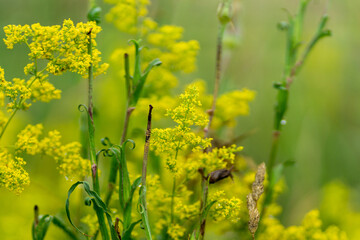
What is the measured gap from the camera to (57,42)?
783 mm

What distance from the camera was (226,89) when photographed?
54.2 inches

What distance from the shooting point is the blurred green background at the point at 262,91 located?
1.57m

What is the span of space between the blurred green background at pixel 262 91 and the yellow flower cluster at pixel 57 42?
61 cm

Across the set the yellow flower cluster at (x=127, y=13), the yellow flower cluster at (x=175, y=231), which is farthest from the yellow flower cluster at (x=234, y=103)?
the yellow flower cluster at (x=175, y=231)

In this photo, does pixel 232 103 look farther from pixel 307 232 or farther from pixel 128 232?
pixel 128 232

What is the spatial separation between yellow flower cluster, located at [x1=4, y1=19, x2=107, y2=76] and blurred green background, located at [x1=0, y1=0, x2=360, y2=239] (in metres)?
0.61

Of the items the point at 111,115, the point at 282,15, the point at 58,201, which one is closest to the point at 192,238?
the point at 58,201

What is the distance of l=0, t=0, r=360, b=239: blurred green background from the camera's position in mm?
1571

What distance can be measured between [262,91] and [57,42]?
62.1 inches

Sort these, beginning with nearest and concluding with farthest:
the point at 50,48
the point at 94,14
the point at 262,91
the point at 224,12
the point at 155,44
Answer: the point at 50,48 < the point at 94,14 < the point at 224,12 < the point at 155,44 < the point at 262,91

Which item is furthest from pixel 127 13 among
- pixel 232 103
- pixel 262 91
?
pixel 262 91

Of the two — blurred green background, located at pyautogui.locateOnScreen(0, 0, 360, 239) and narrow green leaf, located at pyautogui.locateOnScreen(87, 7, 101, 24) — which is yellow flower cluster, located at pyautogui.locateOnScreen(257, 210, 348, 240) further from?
narrow green leaf, located at pyautogui.locateOnScreen(87, 7, 101, 24)

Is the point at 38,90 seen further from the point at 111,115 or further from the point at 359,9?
the point at 359,9

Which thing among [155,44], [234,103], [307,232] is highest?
[155,44]
